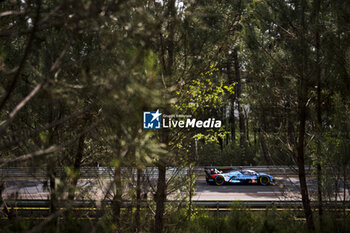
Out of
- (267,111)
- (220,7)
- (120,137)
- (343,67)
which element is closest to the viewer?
(120,137)

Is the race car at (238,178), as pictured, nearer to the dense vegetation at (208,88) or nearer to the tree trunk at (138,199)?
the dense vegetation at (208,88)

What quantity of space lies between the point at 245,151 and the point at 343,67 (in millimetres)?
14685

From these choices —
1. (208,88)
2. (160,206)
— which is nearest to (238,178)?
(208,88)

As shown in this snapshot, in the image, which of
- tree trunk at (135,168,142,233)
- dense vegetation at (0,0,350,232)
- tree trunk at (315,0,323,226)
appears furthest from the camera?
tree trunk at (315,0,323,226)

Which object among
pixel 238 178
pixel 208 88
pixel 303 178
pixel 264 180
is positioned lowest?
pixel 264 180

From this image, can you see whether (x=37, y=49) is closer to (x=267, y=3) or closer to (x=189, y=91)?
(x=189, y=91)

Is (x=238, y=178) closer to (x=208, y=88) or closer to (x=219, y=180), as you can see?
(x=219, y=180)

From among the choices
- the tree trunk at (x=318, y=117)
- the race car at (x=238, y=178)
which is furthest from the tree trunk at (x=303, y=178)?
the race car at (x=238, y=178)

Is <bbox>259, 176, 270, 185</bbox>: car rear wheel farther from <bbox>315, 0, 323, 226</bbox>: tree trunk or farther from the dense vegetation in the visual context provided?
<bbox>315, 0, 323, 226</bbox>: tree trunk

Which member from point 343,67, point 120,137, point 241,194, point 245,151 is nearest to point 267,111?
point 343,67

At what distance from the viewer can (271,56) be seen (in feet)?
20.9

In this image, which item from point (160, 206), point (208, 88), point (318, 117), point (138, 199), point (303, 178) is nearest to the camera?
point (138, 199)

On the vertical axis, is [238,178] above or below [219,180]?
above

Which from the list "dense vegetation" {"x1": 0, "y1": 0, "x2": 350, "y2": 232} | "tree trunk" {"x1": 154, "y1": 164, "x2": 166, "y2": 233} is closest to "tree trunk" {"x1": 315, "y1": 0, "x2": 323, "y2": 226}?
"dense vegetation" {"x1": 0, "y1": 0, "x2": 350, "y2": 232}
